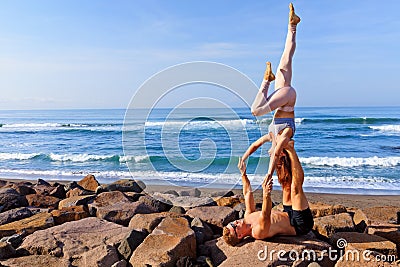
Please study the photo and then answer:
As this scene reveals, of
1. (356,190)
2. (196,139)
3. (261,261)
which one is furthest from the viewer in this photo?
(196,139)

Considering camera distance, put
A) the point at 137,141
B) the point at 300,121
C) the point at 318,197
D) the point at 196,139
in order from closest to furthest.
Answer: the point at 318,197 → the point at 137,141 → the point at 196,139 → the point at 300,121

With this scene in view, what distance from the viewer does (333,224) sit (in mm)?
4879

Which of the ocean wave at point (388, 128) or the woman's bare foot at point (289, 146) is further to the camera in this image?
the ocean wave at point (388, 128)

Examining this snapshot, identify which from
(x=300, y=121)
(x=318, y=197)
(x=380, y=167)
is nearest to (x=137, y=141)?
(x=318, y=197)

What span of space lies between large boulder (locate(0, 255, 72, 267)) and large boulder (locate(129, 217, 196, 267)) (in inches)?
30.0

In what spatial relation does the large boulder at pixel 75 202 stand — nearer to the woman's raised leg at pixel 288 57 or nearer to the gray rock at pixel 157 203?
the gray rock at pixel 157 203

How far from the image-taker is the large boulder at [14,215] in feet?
18.7

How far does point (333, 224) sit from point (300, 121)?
32085 mm

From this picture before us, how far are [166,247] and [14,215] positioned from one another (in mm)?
2917

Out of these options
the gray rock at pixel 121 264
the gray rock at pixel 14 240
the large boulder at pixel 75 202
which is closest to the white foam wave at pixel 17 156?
the large boulder at pixel 75 202

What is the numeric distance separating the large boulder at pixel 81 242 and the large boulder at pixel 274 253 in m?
1.18

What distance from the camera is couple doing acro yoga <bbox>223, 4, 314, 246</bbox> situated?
3783 mm

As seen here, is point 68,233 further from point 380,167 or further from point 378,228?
point 380,167

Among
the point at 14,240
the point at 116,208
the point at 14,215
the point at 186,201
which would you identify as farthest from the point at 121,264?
the point at 186,201
